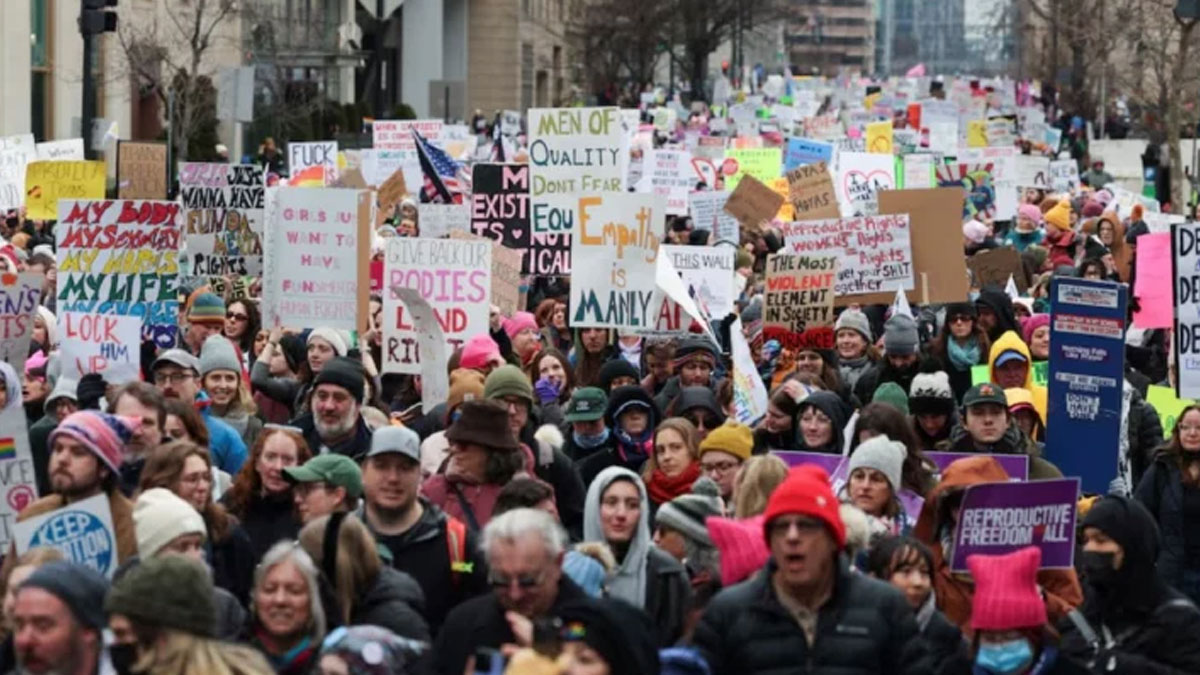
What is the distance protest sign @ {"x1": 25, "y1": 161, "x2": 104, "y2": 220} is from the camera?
22.9 m

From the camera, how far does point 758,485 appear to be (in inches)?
338

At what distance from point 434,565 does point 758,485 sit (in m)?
1.00

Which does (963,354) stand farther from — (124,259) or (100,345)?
(100,345)

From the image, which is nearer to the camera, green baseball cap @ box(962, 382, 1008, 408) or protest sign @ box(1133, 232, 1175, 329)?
green baseball cap @ box(962, 382, 1008, 408)

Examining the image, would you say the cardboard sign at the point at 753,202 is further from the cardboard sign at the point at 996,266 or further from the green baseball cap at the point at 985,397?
the green baseball cap at the point at 985,397

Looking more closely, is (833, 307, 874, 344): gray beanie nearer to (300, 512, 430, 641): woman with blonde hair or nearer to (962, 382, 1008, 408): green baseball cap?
(962, 382, 1008, 408): green baseball cap

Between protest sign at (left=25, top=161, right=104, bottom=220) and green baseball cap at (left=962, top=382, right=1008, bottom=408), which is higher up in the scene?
protest sign at (left=25, top=161, right=104, bottom=220)

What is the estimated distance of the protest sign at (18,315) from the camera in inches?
503

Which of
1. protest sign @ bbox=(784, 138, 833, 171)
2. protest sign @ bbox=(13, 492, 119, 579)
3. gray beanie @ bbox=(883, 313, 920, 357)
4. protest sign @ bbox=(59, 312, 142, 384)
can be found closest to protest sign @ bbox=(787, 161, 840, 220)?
protest sign @ bbox=(784, 138, 833, 171)

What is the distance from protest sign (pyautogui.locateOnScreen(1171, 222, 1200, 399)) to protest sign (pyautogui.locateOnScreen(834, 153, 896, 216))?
14220 millimetres

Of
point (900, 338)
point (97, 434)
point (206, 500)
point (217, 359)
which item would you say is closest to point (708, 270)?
point (900, 338)

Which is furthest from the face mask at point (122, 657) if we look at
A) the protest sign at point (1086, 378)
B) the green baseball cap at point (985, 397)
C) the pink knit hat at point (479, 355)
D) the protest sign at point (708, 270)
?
the protest sign at point (708, 270)

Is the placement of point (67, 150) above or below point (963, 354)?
above

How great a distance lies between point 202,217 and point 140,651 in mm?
11772
